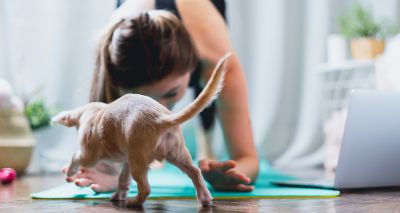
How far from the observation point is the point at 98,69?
4.72 feet

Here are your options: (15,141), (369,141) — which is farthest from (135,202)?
(15,141)

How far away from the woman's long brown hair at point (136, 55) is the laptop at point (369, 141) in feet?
1.34

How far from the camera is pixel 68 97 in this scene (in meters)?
2.37

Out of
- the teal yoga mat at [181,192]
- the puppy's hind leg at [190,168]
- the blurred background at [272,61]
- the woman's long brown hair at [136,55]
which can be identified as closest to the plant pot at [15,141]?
the blurred background at [272,61]

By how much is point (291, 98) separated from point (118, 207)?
5.48 feet

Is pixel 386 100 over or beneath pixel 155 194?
over

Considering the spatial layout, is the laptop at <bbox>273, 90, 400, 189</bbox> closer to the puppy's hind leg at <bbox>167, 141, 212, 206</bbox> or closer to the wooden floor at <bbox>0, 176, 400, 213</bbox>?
the wooden floor at <bbox>0, 176, 400, 213</bbox>

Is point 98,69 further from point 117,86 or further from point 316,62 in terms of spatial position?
point 316,62

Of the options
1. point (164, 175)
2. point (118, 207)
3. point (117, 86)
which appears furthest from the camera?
point (164, 175)

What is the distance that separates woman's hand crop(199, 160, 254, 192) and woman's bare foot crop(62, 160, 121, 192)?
20 centimetres

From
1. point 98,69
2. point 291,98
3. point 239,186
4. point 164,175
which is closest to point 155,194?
point 239,186

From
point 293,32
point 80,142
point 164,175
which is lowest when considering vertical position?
point 164,175

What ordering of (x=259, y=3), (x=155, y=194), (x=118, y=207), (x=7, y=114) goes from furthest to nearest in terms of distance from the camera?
(x=259, y=3)
(x=7, y=114)
(x=155, y=194)
(x=118, y=207)

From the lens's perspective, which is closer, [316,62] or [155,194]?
[155,194]
